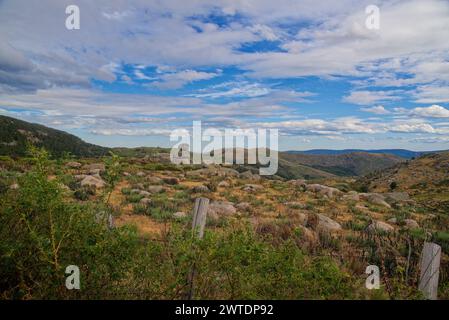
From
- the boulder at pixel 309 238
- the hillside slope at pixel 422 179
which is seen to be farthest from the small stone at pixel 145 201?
the hillside slope at pixel 422 179

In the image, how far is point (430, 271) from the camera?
16.1 ft

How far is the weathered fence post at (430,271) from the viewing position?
193 inches

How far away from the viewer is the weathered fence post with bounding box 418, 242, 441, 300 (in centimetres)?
Result: 491

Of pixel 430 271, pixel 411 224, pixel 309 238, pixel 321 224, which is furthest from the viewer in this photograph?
pixel 411 224

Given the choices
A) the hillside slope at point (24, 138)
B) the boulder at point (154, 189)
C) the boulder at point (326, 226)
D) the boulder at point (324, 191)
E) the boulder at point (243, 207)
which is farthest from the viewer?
the hillside slope at point (24, 138)

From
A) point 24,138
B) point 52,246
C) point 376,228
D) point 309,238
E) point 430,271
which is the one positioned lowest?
point 376,228

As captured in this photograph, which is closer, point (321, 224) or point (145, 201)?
point (321, 224)

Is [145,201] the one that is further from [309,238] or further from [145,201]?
[309,238]

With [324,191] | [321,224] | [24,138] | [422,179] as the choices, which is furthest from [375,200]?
[24,138]

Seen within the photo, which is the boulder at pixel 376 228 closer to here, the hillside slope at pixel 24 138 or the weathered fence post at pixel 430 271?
the weathered fence post at pixel 430 271

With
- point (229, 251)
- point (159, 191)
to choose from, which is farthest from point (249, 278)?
point (159, 191)

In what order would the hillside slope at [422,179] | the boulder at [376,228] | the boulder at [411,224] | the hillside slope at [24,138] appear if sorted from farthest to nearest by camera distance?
the hillside slope at [24,138], the hillside slope at [422,179], the boulder at [411,224], the boulder at [376,228]

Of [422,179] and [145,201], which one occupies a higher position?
[145,201]
